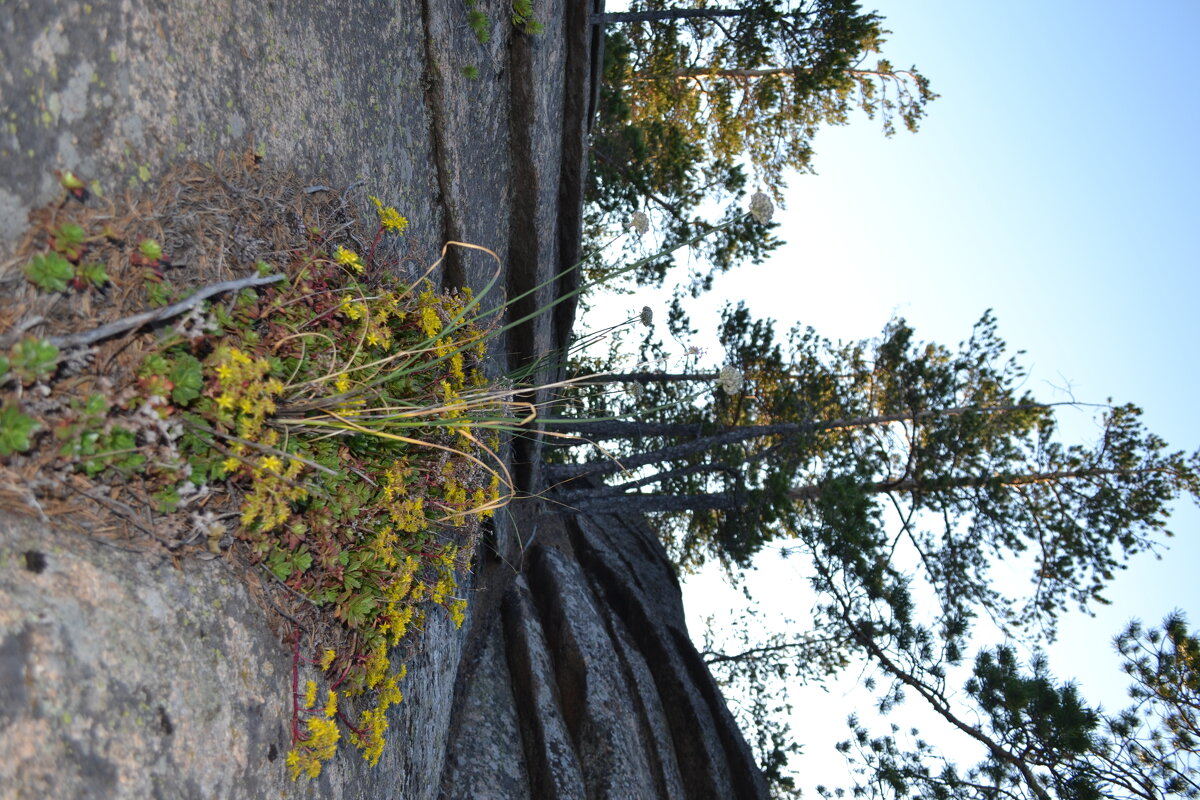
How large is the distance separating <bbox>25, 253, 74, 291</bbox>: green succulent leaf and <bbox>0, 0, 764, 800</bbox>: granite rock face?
83mm

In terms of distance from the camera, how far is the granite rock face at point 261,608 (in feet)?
6.66

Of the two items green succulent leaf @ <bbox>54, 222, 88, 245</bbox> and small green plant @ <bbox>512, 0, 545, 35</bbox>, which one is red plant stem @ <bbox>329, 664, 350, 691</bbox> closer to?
green succulent leaf @ <bbox>54, 222, 88, 245</bbox>

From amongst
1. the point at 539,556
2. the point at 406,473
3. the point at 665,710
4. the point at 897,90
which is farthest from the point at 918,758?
the point at 897,90

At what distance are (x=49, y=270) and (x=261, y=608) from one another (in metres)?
1.26

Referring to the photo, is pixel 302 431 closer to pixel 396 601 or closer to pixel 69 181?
pixel 396 601

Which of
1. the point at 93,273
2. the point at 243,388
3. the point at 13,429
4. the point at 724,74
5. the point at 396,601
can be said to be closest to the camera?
the point at 13,429

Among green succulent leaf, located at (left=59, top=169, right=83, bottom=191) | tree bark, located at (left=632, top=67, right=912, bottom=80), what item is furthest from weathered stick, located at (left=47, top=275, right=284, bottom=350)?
tree bark, located at (left=632, top=67, right=912, bottom=80)

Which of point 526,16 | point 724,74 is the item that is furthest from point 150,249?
point 724,74

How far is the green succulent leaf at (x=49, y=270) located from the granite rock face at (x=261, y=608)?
3.3 inches

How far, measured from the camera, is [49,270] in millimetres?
2012

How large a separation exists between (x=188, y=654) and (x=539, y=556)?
6096 millimetres

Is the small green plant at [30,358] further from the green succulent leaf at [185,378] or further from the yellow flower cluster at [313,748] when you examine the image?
the yellow flower cluster at [313,748]

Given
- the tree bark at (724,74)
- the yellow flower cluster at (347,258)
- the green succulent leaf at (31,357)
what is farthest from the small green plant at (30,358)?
the tree bark at (724,74)

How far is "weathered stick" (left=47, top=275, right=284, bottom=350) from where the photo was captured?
80.5 inches
